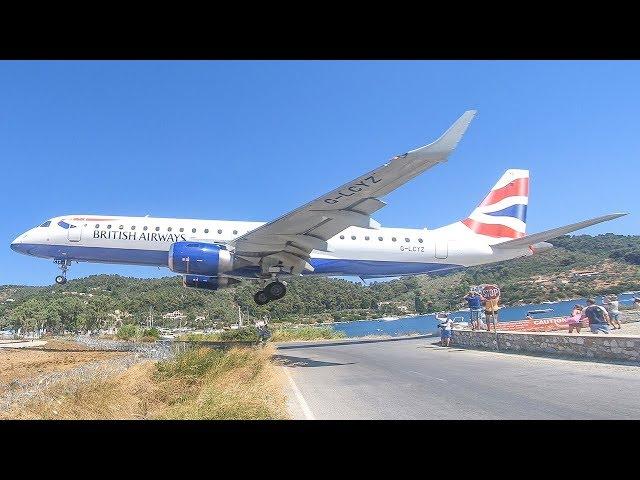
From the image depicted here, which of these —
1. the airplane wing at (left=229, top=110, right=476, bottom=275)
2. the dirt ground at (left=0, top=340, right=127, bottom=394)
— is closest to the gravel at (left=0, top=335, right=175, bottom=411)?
the dirt ground at (left=0, top=340, right=127, bottom=394)

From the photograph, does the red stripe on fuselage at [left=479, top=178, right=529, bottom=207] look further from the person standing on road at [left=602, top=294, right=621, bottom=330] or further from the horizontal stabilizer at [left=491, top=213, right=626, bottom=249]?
the person standing on road at [left=602, top=294, right=621, bottom=330]

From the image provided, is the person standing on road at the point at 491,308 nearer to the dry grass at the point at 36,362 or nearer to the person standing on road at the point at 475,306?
the person standing on road at the point at 475,306

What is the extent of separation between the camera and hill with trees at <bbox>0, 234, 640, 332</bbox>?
2554 inches

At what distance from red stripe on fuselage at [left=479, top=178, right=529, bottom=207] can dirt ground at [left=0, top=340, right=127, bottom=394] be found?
22.5m

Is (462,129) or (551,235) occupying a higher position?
(462,129)

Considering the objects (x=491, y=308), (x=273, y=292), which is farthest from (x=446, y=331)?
(x=273, y=292)

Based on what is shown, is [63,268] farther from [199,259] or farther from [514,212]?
[514,212]

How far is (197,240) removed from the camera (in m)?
22.1

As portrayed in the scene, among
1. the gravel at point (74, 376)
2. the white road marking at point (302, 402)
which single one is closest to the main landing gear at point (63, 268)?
the gravel at point (74, 376)
